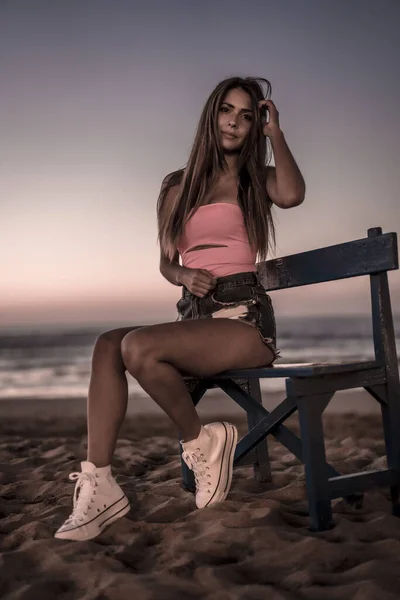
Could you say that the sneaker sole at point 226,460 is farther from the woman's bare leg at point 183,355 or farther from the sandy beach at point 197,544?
the woman's bare leg at point 183,355

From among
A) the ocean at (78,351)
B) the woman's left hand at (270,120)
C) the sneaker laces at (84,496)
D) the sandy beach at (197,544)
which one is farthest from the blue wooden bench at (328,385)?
the ocean at (78,351)

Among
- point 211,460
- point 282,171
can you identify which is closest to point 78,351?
point 282,171

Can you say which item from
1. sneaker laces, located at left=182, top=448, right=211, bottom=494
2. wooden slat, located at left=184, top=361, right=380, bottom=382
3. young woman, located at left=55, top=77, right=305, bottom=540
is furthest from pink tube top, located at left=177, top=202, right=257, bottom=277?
sneaker laces, located at left=182, top=448, right=211, bottom=494

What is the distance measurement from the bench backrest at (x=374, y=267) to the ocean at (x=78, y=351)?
193 inches

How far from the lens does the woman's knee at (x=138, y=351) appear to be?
90.1 inches

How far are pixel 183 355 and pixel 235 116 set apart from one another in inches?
42.0

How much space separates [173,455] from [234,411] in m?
2.60

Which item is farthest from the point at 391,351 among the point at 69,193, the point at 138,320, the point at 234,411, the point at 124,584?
the point at 138,320

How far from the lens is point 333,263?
2684 mm

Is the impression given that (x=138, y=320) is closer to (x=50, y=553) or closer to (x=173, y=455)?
(x=173, y=455)

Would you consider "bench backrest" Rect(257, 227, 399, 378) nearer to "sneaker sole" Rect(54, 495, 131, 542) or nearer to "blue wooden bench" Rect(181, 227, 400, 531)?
"blue wooden bench" Rect(181, 227, 400, 531)

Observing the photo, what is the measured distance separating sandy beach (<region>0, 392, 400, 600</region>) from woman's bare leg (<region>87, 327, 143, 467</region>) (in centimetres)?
28

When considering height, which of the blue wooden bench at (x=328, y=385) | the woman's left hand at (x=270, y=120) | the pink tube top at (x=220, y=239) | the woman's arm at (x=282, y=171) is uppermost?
the woman's left hand at (x=270, y=120)

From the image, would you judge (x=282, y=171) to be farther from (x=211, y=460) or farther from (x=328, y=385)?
(x=211, y=460)
